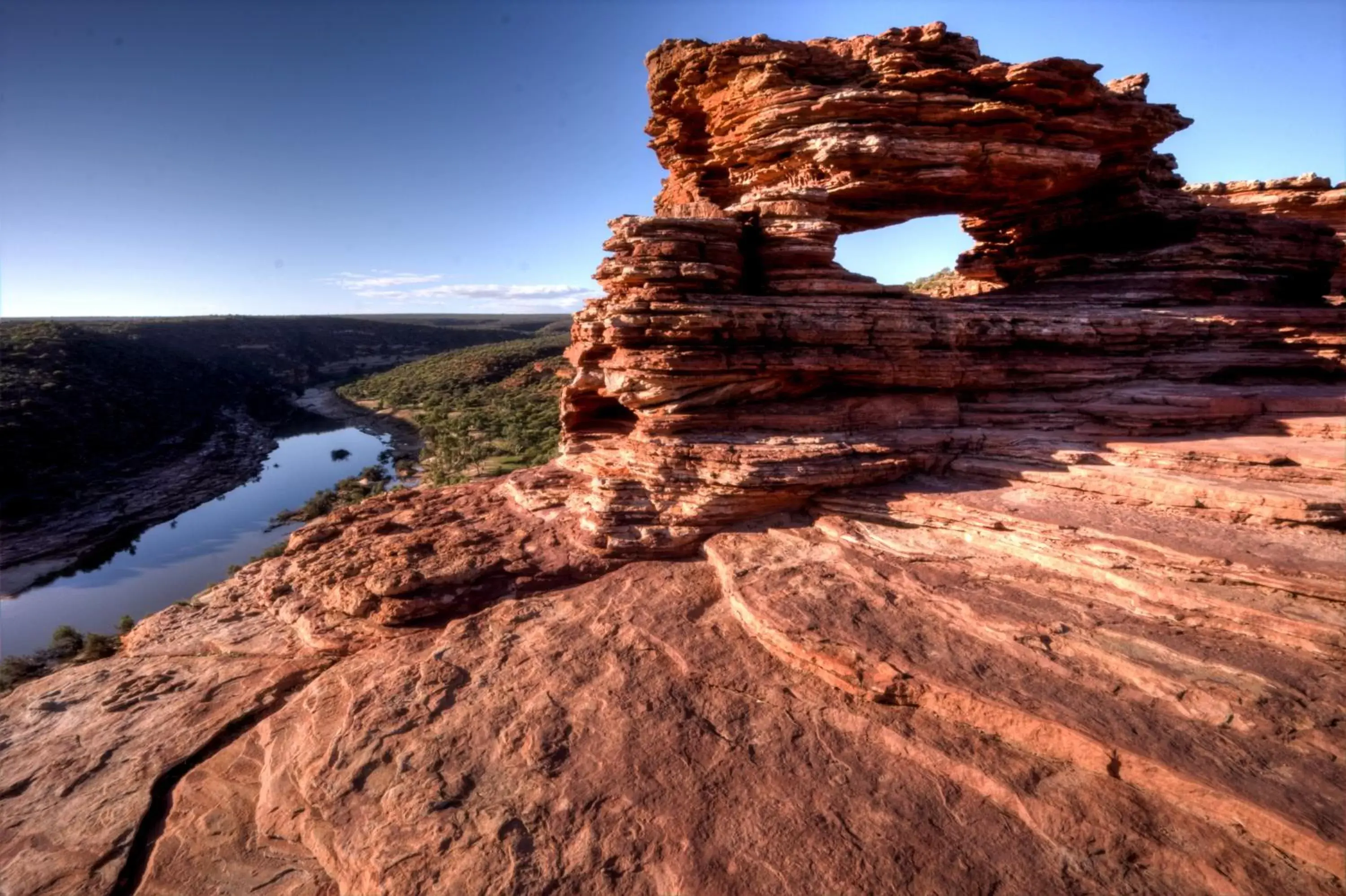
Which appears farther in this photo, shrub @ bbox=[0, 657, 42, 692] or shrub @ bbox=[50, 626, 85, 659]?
shrub @ bbox=[50, 626, 85, 659]

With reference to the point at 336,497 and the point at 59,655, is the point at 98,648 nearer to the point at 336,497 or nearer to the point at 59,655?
the point at 59,655

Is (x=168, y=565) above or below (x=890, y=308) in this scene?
below

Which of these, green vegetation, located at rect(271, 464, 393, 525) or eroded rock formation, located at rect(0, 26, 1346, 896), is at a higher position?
eroded rock formation, located at rect(0, 26, 1346, 896)

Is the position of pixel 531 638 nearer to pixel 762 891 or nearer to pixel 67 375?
pixel 762 891

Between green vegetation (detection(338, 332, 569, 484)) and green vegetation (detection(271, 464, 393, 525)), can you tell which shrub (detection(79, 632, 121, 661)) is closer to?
green vegetation (detection(271, 464, 393, 525))

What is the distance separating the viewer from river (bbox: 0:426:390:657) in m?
25.2

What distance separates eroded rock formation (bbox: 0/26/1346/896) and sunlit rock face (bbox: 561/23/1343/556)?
0.30ft

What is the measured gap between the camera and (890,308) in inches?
503

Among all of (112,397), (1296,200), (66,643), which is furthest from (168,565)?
(1296,200)

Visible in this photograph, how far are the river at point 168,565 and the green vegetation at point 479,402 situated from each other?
910 cm

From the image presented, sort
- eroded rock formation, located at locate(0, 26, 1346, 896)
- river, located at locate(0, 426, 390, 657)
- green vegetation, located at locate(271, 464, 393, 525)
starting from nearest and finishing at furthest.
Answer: eroded rock formation, located at locate(0, 26, 1346, 896), river, located at locate(0, 426, 390, 657), green vegetation, located at locate(271, 464, 393, 525)

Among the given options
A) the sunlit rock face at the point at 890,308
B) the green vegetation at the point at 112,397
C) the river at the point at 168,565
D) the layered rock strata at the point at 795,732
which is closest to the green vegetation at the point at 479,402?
the sunlit rock face at the point at 890,308

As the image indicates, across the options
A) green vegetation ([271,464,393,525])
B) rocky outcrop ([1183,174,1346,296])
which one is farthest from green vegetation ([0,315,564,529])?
rocky outcrop ([1183,174,1346,296])

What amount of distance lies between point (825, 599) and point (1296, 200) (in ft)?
77.3
